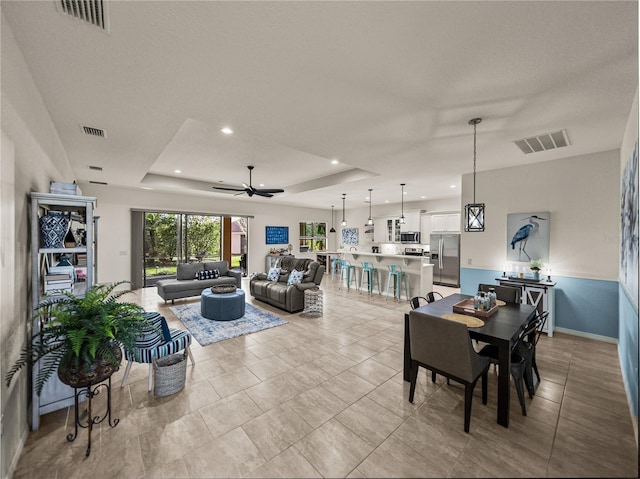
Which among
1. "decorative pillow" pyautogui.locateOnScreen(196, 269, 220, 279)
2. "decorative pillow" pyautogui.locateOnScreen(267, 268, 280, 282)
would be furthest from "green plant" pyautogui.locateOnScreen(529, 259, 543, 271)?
"decorative pillow" pyautogui.locateOnScreen(196, 269, 220, 279)

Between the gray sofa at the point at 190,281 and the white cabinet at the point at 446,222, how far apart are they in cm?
620

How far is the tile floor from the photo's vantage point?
948 mm

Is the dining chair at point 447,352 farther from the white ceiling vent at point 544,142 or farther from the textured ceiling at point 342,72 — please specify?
the white ceiling vent at point 544,142

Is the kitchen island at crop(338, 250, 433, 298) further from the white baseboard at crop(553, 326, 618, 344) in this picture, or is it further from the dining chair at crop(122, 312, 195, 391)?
the dining chair at crop(122, 312, 195, 391)

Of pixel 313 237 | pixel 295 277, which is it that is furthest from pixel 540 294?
pixel 313 237

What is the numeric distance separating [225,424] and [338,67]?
2.94m

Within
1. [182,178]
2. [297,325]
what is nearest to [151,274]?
[182,178]

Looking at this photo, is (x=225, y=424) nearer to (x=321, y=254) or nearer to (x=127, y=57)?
(x=127, y=57)

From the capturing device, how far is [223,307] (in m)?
4.66

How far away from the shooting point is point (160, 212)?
7621 millimetres

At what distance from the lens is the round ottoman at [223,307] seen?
4664 mm

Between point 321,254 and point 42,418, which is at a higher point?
point 321,254

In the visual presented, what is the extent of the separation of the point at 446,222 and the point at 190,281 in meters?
7.37

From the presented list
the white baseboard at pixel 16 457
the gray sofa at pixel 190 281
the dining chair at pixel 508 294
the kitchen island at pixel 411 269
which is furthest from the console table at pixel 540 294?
the gray sofa at pixel 190 281
